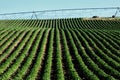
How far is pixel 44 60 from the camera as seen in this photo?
83.1 feet

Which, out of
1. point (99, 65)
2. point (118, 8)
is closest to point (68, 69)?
point (99, 65)

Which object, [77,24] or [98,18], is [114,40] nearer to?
[77,24]

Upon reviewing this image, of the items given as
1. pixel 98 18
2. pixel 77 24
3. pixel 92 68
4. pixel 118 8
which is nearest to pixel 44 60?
pixel 92 68

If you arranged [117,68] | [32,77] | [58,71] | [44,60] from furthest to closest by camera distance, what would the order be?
1. [44,60]
2. [117,68]
3. [58,71]
4. [32,77]

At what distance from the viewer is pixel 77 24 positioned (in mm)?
77250

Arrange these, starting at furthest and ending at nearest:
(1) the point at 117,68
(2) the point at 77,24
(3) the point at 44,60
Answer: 1. (2) the point at 77,24
2. (3) the point at 44,60
3. (1) the point at 117,68

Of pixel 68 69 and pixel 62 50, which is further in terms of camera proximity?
pixel 62 50

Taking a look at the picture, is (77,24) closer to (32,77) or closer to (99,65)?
(99,65)

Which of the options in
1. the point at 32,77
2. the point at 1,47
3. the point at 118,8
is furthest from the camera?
the point at 118,8

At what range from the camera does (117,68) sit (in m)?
22.9

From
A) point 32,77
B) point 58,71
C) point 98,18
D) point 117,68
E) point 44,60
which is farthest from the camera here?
point 98,18

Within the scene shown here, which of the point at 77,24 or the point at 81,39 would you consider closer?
the point at 81,39

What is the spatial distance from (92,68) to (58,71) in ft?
9.36

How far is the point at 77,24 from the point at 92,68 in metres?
55.0
